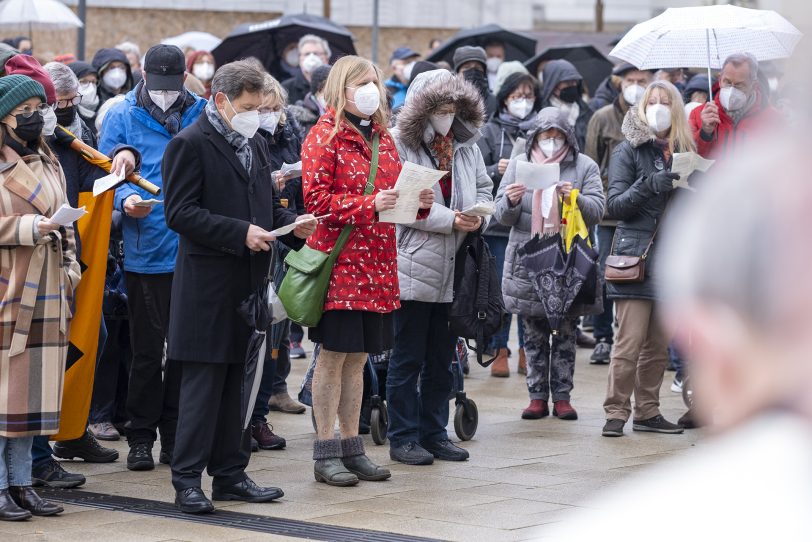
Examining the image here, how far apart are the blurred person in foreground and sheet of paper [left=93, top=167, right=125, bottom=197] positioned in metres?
5.39

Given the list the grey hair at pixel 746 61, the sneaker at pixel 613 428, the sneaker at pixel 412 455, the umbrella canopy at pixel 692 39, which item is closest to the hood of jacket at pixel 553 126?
the umbrella canopy at pixel 692 39

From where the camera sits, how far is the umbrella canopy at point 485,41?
1493cm

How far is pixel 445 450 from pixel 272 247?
1.95 m

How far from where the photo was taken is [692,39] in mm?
9062

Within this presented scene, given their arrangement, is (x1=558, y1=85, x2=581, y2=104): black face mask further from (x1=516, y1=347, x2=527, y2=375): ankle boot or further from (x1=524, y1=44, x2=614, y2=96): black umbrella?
(x1=524, y1=44, x2=614, y2=96): black umbrella

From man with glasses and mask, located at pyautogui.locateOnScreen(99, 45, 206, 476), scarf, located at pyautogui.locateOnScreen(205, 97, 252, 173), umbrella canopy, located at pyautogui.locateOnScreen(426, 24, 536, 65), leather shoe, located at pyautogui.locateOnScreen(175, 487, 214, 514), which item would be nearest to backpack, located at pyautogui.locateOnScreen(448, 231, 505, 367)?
man with glasses and mask, located at pyautogui.locateOnScreen(99, 45, 206, 476)

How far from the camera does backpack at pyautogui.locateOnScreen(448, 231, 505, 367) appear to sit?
23.6 ft

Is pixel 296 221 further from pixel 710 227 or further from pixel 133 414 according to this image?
pixel 710 227

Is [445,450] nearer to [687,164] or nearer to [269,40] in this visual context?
[687,164]

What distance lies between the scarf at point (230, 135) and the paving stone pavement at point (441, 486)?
164 centimetres

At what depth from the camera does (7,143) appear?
5840 mm

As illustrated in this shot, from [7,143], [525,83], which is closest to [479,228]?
[7,143]

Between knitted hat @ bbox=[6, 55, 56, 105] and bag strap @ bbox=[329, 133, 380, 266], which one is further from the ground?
knitted hat @ bbox=[6, 55, 56, 105]

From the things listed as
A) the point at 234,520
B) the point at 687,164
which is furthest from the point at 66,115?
the point at 687,164
